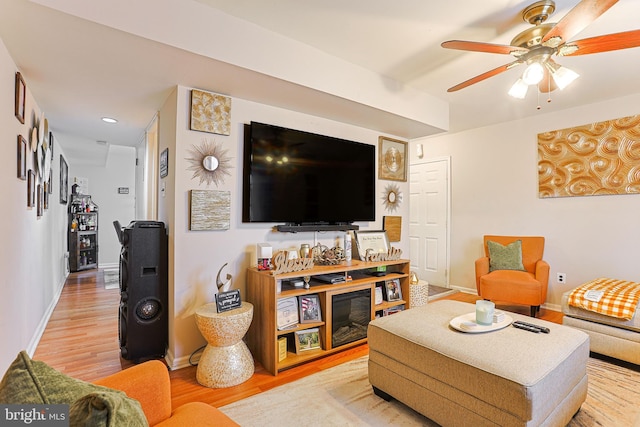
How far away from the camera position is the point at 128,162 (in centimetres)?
667

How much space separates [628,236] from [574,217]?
49 cm

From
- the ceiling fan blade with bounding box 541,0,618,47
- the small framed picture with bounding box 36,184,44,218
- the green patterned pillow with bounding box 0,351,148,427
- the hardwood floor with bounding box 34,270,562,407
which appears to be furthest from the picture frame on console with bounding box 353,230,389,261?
the small framed picture with bounding box 36,184,44,218

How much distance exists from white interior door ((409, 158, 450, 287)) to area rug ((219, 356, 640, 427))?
107 inches

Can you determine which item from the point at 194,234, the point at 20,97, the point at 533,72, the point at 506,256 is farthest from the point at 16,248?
the point at 506,256

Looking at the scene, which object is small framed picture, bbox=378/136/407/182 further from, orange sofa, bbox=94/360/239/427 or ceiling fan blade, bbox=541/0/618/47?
orange sofa, bbox=94/360/239/427

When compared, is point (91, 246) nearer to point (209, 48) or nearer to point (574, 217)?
point (209, 48)

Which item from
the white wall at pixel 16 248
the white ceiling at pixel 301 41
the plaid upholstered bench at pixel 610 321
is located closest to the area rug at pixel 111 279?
the white wall at pixel 16 248

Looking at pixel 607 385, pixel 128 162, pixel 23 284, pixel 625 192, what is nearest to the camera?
pixel 607 385

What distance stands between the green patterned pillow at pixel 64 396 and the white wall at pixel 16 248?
1458mm

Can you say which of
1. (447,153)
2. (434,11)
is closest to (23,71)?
(434,11)

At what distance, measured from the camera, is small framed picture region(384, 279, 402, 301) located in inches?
120

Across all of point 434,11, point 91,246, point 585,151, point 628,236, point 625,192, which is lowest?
point 91,246

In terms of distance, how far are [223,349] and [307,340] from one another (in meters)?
0.68

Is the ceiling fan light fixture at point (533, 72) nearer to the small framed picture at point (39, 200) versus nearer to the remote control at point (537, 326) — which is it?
the remote control at point (537, 326)
